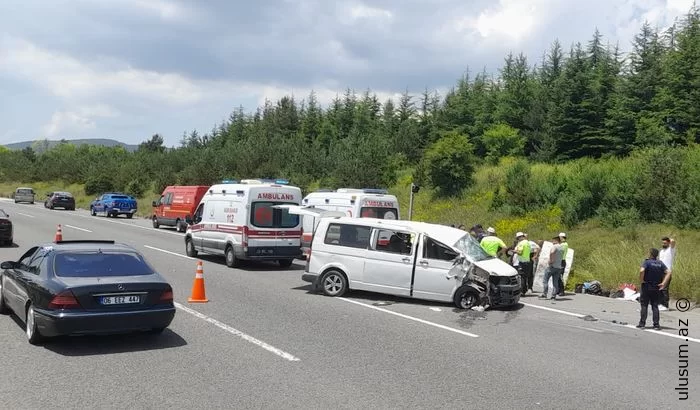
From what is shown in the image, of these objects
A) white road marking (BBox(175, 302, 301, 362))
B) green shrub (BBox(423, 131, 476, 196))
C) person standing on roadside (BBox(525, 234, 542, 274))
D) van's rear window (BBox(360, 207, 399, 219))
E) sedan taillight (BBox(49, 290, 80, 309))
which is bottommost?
white road marking (BBox(175, 302, 301, 362))

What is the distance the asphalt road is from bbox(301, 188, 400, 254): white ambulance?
623 centimetres

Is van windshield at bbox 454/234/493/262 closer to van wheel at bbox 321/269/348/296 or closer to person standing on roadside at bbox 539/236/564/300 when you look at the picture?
person standing on roadside at bbox 539/236/564/300

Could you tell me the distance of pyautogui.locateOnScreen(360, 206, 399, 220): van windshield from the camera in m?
18.4

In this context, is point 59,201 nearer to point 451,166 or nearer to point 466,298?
point 451,166

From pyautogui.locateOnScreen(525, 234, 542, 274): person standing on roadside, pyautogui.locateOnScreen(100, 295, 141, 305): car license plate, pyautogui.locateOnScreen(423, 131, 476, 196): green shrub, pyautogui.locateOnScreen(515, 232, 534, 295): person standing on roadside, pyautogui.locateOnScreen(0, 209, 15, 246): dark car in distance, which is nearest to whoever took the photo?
pyautogui.locateOnScreen(100, 295, 141, 305): car license plate

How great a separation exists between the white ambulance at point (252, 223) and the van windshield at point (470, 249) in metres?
6.36

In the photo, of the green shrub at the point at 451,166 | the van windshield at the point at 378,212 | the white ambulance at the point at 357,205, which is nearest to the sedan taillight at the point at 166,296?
the white ambulance at the point at 357,205

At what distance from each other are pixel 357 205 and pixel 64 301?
11557 mm

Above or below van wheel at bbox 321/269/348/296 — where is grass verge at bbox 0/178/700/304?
above

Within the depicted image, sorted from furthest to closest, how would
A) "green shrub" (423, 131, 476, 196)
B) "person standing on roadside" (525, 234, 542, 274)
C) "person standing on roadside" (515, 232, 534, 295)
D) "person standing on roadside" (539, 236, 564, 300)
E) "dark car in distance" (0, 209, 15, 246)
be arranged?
"green shrub" (423, 131, 476, 196)
"dark car in distance" (0, 209, 15, 246)
"person standing on roadside" (525, 234, 542, 274)
"person standing on roadside" (515, 232, 534, 295)
"person standing on roadside" (539, 236, 564, 300)

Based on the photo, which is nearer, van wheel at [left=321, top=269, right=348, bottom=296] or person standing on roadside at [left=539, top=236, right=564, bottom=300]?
van wheel at [left=321, top=269, right=348, bottom=296]

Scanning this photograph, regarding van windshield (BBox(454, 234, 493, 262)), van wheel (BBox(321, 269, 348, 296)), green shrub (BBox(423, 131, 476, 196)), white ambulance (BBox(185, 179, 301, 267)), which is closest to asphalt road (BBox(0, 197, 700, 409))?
van wheel (BBox(321, 269, 348, 296))

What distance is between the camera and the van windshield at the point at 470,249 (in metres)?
12.7

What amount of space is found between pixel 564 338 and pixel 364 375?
4468 mm
